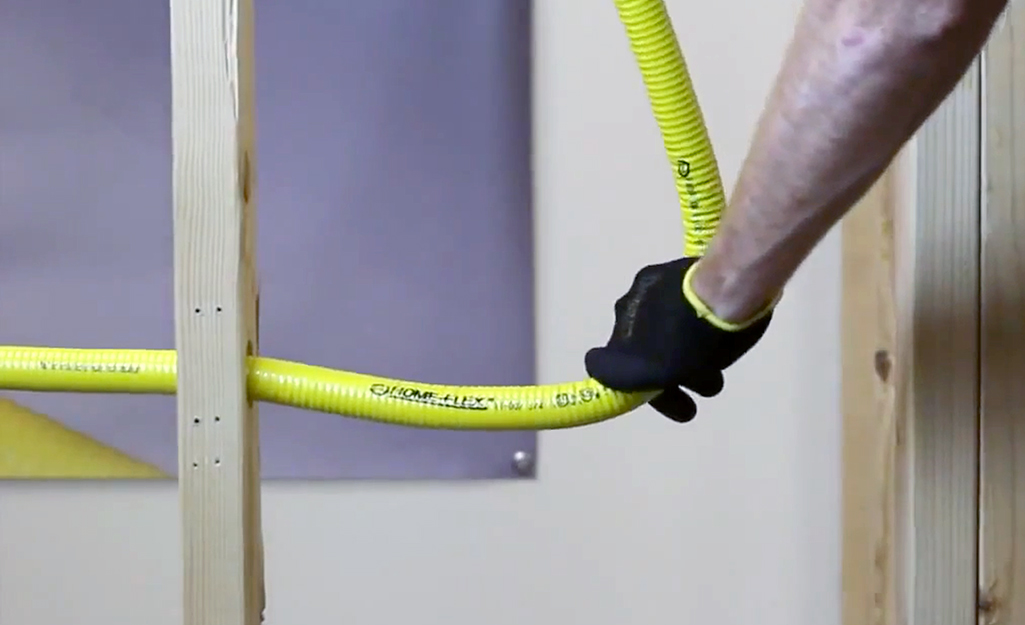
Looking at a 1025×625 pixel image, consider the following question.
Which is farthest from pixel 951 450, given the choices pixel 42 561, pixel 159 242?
pixel 42 561

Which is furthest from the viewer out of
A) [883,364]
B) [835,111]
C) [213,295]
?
[883,364]

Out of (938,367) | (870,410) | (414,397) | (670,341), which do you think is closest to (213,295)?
(414,397)

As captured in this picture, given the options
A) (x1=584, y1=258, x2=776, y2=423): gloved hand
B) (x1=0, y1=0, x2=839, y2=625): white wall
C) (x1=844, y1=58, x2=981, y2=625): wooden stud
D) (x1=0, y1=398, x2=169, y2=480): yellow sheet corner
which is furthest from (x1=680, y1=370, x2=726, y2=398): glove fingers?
(x1=0, y1=398, x2=169, y2=480): yellow sheet corner

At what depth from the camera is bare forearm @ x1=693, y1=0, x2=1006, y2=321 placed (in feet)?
1.03

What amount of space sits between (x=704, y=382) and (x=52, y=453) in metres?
0.73

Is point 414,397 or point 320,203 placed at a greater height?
point 320,203

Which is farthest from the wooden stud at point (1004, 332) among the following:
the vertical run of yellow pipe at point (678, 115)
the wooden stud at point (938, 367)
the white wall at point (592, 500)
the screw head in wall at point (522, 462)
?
the screw head in wall at point (522, 462)

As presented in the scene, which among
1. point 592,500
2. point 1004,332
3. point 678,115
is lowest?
point 592,500

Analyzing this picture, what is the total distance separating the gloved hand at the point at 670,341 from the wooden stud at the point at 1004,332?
0.55ft

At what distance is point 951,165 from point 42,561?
0.90m

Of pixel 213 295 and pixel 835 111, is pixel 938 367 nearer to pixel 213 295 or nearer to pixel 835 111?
pixel 835 111

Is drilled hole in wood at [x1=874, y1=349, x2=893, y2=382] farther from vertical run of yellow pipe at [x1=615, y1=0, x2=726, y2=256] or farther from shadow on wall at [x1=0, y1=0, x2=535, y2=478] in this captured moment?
shadow on wall at [x1=0, y1=0, x2=535, y2=478]

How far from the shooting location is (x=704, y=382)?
45 centimetres

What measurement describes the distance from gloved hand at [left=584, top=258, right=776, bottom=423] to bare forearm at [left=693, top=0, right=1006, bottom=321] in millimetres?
29
